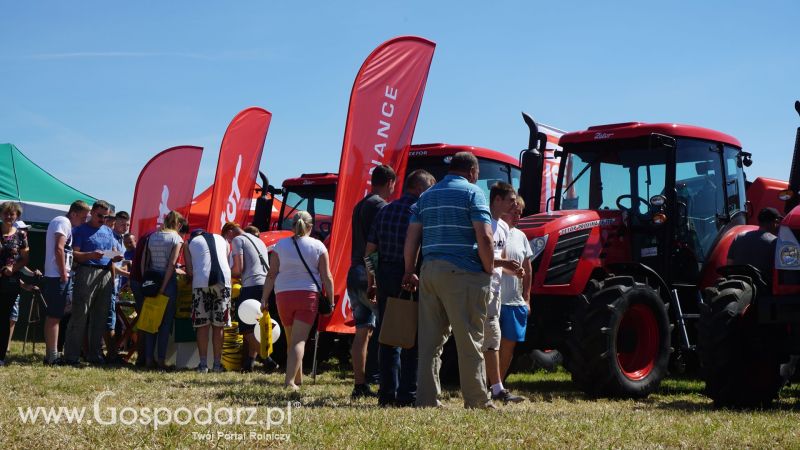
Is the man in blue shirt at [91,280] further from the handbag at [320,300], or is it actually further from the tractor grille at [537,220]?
the tractor grille at [537,220]

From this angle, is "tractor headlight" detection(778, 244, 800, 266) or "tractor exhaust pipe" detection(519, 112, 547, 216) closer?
"tractor headlight" detection(778, 244, 800, 266)

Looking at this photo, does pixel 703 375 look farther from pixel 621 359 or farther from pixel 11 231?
pixel 11 231

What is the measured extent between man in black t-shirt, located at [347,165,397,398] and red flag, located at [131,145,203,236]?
9098 millimetres

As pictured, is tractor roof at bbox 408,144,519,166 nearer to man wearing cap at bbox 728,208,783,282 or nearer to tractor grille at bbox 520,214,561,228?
tractor grille at bbox 520,214,561,228

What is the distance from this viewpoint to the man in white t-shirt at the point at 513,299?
7773mm

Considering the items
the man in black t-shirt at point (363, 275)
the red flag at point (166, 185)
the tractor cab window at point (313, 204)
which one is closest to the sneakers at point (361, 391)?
the man in black t-shirt at point (363, 275)

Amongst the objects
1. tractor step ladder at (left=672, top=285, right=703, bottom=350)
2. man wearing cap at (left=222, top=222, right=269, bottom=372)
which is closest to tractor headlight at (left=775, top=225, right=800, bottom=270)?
tractor step ladder at (left=672, top=285, right=703, bottom=350)

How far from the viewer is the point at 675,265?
365 inches

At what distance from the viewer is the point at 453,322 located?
6293mm

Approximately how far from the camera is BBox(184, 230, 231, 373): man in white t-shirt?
1040 centimetres

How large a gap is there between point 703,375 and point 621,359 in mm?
1362

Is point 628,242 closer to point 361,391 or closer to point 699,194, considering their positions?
point 699,194

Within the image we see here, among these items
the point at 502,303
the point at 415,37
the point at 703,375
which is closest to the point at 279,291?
the point at 502,303

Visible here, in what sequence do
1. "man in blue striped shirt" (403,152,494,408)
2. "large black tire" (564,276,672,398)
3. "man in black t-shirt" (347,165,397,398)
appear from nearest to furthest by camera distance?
"man in blue striped shirt" (403,152,494,408) < "man in black t-shirt" (347,165,397,398) < "large black tire" (564,276,672,398)
